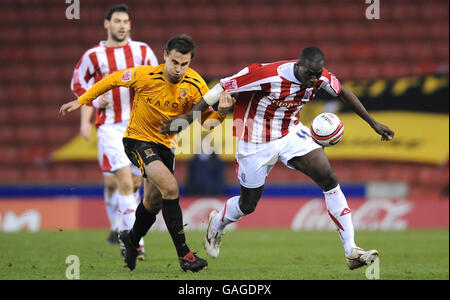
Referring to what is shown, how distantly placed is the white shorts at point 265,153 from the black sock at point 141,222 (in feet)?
2.60

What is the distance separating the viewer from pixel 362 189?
456 inches

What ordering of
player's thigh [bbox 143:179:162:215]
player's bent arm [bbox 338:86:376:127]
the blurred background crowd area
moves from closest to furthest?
player's bent arm [bbox 338:86:376:127] → player's thigh [bbox 143:179:162:215] → the blurred background crowd area

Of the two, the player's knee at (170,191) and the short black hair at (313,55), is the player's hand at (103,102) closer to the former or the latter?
the player's knee at (170,191)

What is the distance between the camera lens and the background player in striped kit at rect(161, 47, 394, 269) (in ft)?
17.3

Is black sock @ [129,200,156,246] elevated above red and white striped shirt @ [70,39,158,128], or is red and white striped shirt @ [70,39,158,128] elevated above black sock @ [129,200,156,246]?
red and white striped shirt @ [70,39,158,128]

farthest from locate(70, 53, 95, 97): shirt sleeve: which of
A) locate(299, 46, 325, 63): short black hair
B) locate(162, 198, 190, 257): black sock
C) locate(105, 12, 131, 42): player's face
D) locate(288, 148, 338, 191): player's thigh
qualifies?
locate(299, 46, 325, 63): short black hair

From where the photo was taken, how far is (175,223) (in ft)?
17.6

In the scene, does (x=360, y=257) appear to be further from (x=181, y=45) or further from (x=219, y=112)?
(x=181, y=45)

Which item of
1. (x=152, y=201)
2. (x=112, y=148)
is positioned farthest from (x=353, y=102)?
(x=112, y=148)

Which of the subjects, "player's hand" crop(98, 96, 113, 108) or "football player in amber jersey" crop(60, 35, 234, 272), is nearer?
"football player in amber jersey" crop(60, 35, 234, 272)

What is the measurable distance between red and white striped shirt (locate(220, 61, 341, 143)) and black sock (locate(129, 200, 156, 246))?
95 centimetres

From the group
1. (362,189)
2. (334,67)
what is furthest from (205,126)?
(334,67)

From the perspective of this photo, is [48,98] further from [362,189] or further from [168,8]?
[362,189]

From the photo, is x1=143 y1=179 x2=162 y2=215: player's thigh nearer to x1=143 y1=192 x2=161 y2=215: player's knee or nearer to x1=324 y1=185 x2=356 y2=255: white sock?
x1=143 y1=192 x2=161 y2=215: player's knee
